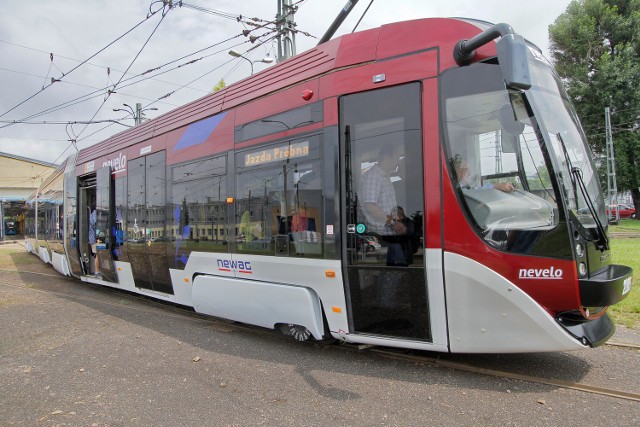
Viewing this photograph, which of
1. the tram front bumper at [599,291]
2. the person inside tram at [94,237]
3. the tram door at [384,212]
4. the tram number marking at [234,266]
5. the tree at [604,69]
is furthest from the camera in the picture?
the tree at [604,69]

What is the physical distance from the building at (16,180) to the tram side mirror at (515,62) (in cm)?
4897

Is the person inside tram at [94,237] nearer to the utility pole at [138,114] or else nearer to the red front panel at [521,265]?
the red front panel at [521,265]

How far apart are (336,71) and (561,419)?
11.9 ft

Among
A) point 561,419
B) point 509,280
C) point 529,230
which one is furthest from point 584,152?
point 561,419

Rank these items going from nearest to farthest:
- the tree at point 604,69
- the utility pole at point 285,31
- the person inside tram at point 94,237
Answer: the person inside tram at point 94,237 < the utility pole at point 285,31 < the tree at point 604,69

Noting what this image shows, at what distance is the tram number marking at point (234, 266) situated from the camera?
→ 5281mm

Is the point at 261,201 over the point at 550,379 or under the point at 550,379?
over

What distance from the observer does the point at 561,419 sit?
3.22m

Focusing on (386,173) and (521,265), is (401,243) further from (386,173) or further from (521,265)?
(521,265)

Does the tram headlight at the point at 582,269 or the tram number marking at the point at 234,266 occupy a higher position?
the tram headlight at the point at 582,269

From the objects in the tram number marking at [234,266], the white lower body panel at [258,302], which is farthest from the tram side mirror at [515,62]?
the tram number marking at [234,266]

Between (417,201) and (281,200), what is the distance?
1672 mm

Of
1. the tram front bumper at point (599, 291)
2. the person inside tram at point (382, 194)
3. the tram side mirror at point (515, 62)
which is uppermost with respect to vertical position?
the tram side mirror at point (515, 62)

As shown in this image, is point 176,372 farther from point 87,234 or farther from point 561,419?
point 87,234
